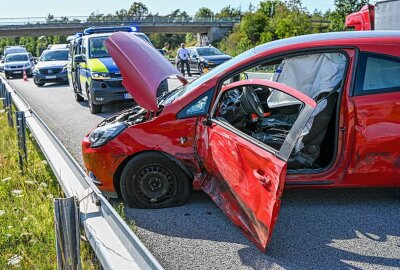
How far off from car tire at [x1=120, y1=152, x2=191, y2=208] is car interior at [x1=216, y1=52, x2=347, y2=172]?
73 centimetres

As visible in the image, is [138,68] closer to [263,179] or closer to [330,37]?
[330,37]

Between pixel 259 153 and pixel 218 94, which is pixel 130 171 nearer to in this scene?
pixel 218 94

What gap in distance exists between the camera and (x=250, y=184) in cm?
374

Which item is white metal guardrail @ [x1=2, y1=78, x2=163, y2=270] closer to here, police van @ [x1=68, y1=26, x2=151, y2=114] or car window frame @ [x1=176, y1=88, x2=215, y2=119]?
car window frame @ [x1=176, y1=88, x2=215, y2=119]

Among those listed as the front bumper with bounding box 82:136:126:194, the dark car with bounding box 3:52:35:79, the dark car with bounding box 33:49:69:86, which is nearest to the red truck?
the front bumper with bounding box 82:136:126:194

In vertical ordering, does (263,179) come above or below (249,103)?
below

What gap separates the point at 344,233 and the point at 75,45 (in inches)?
467

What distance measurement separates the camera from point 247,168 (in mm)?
3793

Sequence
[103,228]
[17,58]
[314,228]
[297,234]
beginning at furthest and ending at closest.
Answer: [17,58] < [314,228] < [297,234] < [103,228]

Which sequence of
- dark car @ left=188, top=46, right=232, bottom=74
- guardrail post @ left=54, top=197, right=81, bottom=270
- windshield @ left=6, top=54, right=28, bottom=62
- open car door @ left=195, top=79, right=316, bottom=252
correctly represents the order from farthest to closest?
windshield @ left=6, top=54, right=28, bottom=62 < dark car @ left=188, top=46, right=232, bottom=74 < open car door @ left=195, top=79, right=316, bottom=252 < guardrail post @ left=54, top=197, right=81, bottom=270

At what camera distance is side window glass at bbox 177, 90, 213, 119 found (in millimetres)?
4738

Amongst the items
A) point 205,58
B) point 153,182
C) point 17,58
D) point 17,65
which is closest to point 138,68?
point 153,182

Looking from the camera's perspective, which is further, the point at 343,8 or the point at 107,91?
the point at 343,8

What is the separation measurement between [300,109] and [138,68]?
170 centimetres
